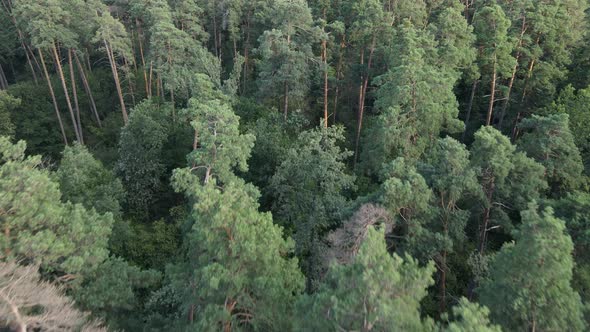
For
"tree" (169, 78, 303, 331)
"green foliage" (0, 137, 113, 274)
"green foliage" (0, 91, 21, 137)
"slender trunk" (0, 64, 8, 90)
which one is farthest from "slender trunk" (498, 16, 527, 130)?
"slender trunk" (0, 64, 8, 90)

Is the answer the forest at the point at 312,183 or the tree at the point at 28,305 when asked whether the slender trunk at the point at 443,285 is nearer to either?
the forest at the point at 312,183

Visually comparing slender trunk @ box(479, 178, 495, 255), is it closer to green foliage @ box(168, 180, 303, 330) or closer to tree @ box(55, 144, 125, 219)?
green foliage @ box(168, 180, 303, 330)

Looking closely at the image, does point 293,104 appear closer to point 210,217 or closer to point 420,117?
point 420,117

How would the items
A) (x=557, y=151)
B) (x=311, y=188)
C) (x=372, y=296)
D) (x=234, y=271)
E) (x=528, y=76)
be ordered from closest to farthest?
(x=372, y=296)
(x=234, y=271)
(x=557, y=151)
(x=311, y=188)
(x=528, y=76)

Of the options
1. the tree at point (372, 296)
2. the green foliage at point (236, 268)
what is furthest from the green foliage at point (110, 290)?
the tree at point (372, 296)

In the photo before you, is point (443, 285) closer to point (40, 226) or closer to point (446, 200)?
point (446, 200)

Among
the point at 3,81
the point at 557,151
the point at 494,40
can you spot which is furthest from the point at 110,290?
the point at 3,81
